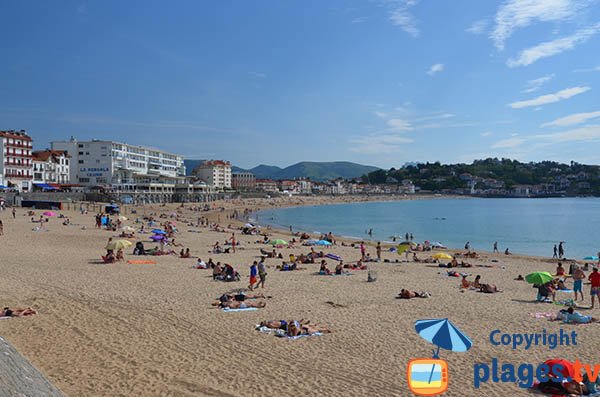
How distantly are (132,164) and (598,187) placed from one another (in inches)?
7079

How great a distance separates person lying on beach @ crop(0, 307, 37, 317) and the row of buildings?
47.2 metres

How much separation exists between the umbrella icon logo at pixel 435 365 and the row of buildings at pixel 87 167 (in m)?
54.0

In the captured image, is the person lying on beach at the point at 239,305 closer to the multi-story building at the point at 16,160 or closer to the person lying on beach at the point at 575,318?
the person lying on beach at the point at 575,318

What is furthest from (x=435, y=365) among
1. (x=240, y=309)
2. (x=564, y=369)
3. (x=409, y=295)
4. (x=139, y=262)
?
(x=139, y=262)

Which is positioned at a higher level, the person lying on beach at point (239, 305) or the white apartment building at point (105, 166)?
the white apartment building at point (105, 166)

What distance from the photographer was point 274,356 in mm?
8031

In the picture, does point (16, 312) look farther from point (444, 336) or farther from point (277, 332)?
point (444, 336)

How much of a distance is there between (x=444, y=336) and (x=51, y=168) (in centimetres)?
7195

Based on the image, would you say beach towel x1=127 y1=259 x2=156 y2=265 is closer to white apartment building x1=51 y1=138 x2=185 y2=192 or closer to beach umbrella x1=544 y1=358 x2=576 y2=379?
beach umbrella x1=544 y1=358 x2=576 y2=379

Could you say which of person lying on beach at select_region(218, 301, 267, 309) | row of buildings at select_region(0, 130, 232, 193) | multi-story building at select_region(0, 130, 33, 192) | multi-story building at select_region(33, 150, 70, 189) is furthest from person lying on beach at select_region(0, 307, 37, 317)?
multi-story building at select_region(33, 150, 70, 189)

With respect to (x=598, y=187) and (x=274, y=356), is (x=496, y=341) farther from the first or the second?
(x=598, y=187)

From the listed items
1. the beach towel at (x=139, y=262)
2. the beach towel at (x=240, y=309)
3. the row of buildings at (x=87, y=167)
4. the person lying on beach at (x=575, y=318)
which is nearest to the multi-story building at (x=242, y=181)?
the row of buildings at (x=87, y=167)

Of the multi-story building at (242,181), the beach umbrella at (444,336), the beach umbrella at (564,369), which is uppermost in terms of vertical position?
the multi-story building at (242,181)

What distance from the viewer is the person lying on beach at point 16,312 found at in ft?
31.5
